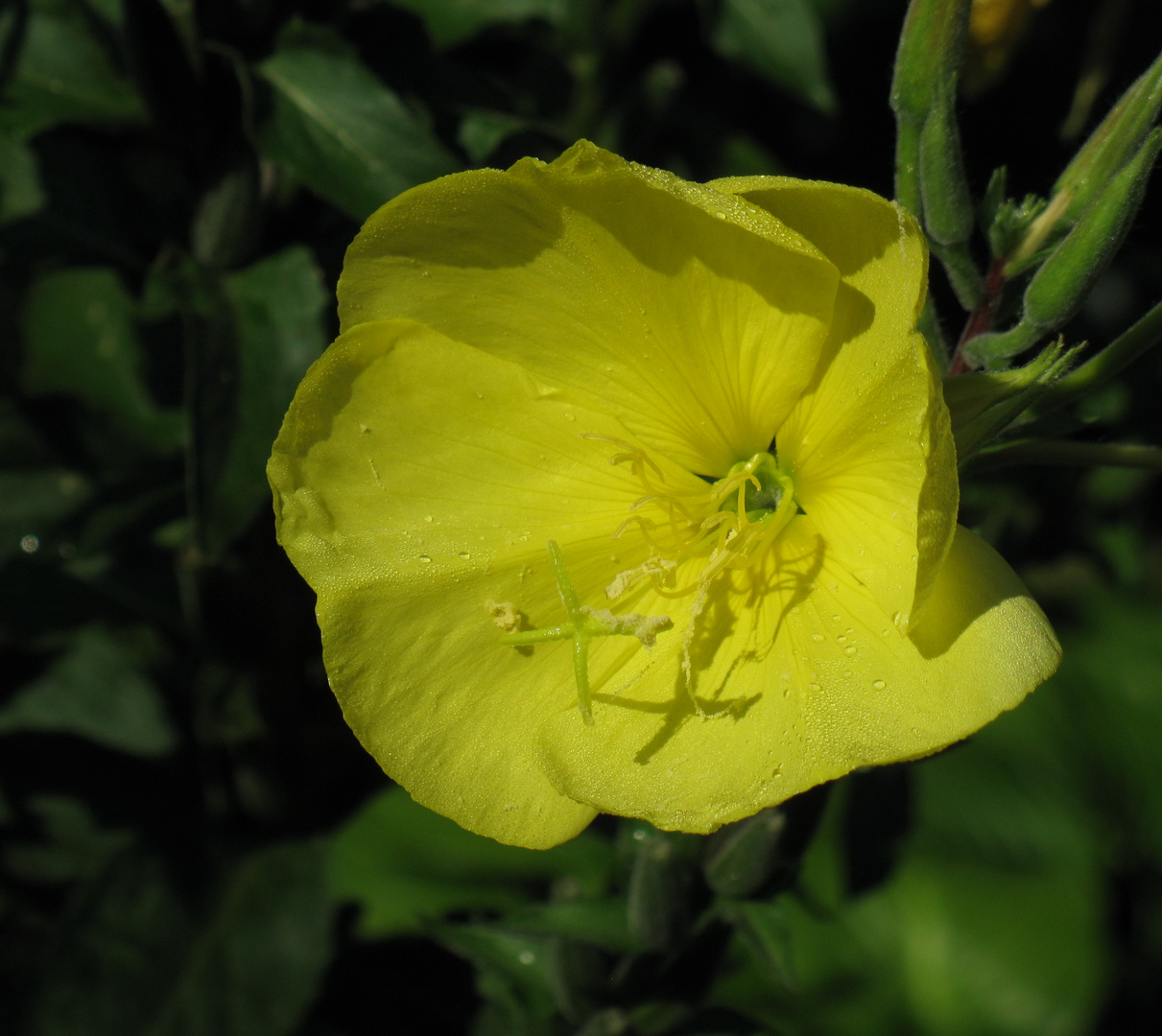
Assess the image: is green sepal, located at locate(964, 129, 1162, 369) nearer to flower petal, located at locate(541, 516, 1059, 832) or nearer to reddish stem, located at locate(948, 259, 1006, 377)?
reddish stem, located at locate(948, 259, 1006, 377)

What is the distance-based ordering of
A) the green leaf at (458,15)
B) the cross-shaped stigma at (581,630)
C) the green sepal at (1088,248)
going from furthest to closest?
the green leaf at (458,15), the cross-shaped stigma at (581,630), the green sepal at (1088,248)

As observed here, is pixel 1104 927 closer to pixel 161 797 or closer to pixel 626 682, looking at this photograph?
pixel 626 682

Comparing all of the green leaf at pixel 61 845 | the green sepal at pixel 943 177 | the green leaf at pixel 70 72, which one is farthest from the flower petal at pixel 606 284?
the green leaf at pixel 61 845

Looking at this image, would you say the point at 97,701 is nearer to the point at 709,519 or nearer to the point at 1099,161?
the point at 709,519

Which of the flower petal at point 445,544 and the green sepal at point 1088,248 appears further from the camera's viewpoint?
the flower petal at point 445,544

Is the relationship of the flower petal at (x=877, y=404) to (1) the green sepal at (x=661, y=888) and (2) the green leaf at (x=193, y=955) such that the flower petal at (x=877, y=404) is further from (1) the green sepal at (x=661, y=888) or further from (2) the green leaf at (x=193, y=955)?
(2) the green leaf at (x=193, y=955)

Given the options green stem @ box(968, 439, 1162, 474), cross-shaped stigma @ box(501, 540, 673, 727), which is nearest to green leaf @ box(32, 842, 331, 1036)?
cross-shaped stigma @ box(501, 540, 673, 727)

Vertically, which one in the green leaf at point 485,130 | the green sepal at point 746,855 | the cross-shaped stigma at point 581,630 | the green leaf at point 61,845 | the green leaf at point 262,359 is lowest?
the green leaf at point 61,845
